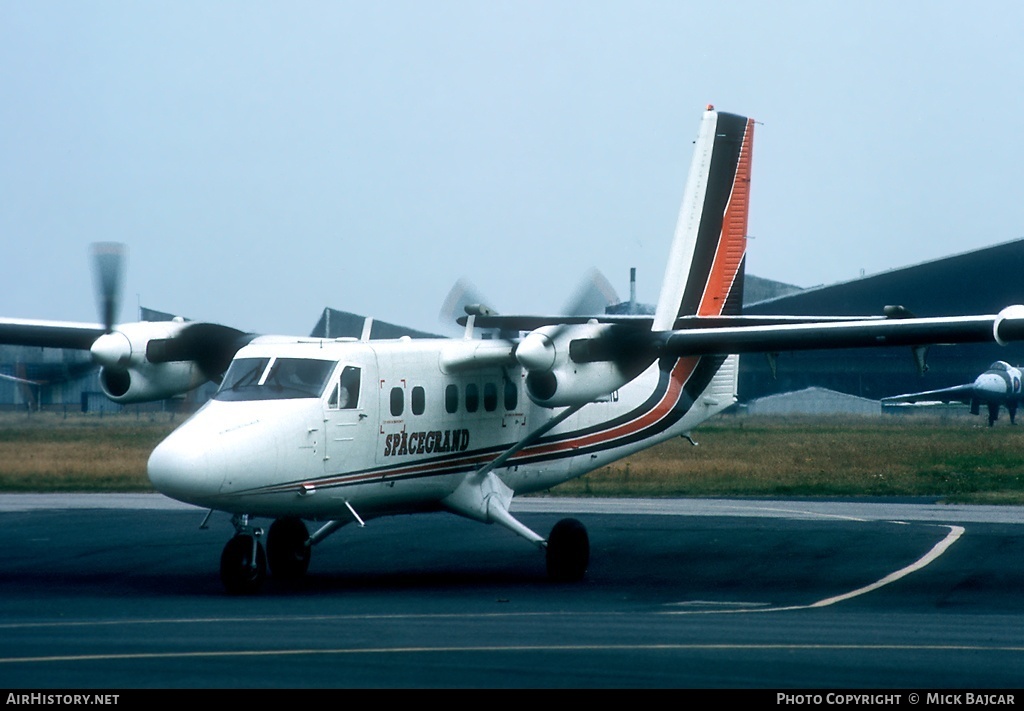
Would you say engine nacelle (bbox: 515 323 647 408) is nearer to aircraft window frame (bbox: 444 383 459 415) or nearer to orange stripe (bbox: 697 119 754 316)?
aircraft window frame (bbox: 444 383 459 415)

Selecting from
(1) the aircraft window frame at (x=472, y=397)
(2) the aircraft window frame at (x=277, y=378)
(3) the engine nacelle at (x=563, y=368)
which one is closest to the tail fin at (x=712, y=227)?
(3) the engine nacelle at (x=563, y=368)

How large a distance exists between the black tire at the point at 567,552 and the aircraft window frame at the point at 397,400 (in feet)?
8.90

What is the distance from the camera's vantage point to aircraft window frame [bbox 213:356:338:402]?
53.8 feet

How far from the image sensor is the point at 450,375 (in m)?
18.6

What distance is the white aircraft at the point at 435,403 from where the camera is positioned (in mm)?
15953

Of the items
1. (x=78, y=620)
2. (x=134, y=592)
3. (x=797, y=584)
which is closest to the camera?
(x=78, y=620)

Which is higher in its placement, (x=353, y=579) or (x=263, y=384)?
(x=263, y=384)

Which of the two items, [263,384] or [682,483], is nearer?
[263,384]

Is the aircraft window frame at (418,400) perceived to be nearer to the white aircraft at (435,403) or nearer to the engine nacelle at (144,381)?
the white aircraft at (435,403)

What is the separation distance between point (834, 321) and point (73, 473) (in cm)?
2587

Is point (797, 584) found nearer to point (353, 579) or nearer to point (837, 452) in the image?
point (353, 579)

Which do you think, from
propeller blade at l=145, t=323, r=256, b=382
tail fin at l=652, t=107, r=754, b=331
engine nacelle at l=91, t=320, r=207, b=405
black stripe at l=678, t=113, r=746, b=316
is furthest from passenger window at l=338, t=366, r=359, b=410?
black stripe at l=678, t=113, r=746, b=316

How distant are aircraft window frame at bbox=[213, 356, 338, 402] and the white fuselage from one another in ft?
0.07
